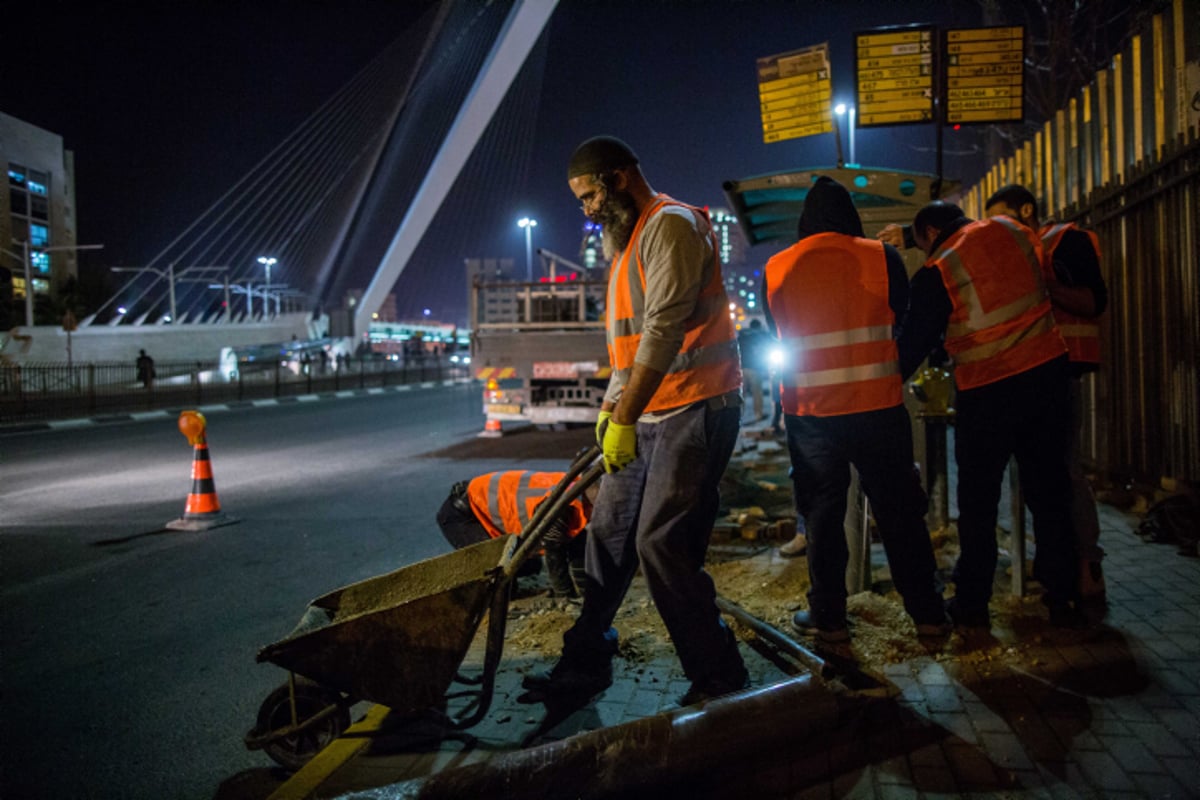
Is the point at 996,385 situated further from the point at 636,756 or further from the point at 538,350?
the point at 538,350

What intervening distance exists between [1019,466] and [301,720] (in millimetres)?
3095

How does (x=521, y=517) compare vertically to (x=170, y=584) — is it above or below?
above

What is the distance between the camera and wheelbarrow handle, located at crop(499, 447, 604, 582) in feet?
8.82

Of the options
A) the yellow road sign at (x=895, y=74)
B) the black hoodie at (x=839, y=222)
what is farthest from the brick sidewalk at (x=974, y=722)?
the yellow road sign at (x=895, y=74)

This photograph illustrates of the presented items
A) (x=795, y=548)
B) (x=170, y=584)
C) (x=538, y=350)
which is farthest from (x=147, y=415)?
(x=795, y=548)

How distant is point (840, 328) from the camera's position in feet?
10.2

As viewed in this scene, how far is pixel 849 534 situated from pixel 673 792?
1.90m

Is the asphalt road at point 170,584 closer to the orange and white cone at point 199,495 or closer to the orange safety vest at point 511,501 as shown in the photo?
the orange and white cone at point 199,495

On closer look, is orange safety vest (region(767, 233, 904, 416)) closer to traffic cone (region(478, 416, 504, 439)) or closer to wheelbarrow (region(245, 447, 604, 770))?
wheelbarrow (region(245, 447, 604, 770))

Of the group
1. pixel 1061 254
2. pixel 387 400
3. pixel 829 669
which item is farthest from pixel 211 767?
pixel 387 400

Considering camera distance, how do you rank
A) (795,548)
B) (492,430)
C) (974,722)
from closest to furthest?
(974,722) < (795,548) < (492,430)

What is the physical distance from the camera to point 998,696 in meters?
2.76

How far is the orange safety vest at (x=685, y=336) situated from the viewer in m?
2.82

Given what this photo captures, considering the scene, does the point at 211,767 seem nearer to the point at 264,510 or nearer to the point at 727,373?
the point at 727,373
